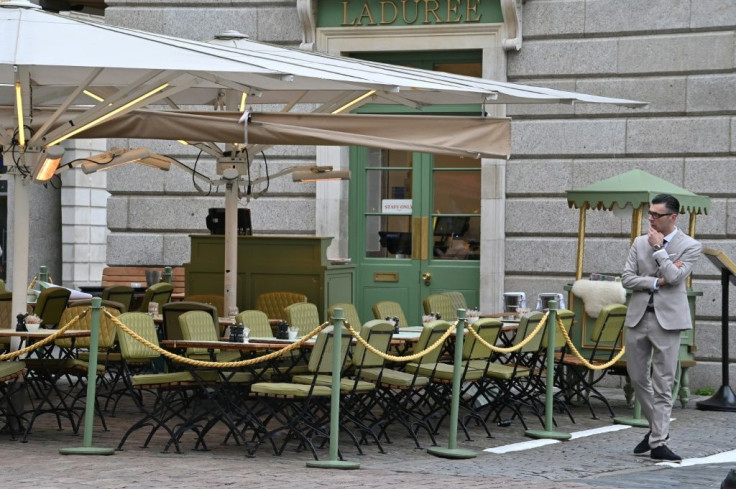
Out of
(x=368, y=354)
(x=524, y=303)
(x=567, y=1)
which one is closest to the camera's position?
(x=368, y=354)

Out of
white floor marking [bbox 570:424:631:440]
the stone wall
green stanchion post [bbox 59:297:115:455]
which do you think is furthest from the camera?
the stone wall

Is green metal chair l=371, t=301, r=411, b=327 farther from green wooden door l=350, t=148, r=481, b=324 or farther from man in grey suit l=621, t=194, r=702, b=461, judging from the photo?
man in grey suit l=621, t=194, r=702, b=461

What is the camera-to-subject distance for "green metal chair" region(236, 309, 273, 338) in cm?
1282

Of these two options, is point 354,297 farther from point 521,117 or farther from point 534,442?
point 534,442

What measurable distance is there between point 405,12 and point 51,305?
581cm

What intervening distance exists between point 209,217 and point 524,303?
3.64m

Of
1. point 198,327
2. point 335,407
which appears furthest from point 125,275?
point 335,407

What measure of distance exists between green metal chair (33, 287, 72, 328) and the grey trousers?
5.97 meters

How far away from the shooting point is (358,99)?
581 inches

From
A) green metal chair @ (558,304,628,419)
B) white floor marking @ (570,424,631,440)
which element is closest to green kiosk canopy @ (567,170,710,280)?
green metal chair @ (558,304,628,419)

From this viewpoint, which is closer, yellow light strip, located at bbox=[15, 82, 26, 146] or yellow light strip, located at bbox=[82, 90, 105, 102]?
yellow light strip, located at bbox=[15, 82, 26, 146]

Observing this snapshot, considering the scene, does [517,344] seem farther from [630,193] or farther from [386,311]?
[630,193]

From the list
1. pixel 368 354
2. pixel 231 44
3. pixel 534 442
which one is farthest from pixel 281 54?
pixel 534 442

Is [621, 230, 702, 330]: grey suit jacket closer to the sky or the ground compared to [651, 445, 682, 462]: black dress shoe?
closer to the sky
